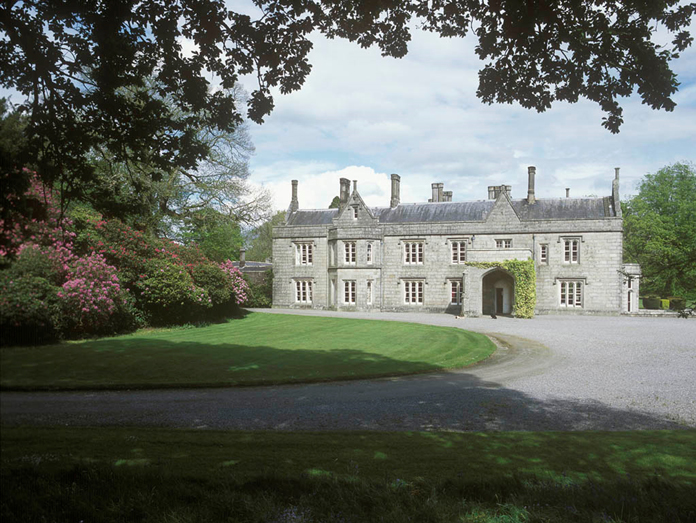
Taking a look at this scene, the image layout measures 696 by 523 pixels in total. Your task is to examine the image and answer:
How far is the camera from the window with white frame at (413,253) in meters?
37.9

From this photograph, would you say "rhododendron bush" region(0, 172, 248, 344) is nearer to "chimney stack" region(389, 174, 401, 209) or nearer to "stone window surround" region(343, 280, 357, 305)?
"stone window surround" region(343, 280, 357, 305)

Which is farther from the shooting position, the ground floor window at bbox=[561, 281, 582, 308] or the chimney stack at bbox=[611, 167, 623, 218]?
the chimney stack at bbox=[611, 167, 623, 218]

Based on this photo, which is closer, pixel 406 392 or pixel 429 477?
pixel 429 477

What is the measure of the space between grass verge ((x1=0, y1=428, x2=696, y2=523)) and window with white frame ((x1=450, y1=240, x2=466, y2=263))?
101 ft

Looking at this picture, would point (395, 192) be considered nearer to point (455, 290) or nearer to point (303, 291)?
point (455, 290)

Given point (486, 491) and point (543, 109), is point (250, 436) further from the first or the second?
point (543, 109)

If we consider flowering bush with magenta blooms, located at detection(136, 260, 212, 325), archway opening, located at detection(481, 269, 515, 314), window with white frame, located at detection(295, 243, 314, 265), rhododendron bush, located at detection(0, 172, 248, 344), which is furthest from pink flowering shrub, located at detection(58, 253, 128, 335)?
archway opening, located at detection(481, 269, 515, 314)

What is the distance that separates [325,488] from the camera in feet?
14.2

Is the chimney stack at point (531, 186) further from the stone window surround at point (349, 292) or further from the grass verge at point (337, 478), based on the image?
the grass verge at point (337, 478)

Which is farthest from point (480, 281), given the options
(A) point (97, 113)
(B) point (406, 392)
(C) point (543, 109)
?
(A) point (97, 113)

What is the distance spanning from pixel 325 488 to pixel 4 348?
17.1 ft

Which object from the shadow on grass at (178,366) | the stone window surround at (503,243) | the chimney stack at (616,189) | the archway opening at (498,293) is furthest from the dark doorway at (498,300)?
the shadow on grass at (178,366)

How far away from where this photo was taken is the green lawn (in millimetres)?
9664

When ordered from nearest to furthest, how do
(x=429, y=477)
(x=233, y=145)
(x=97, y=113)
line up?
(x=429, y=477)
(x=97, y=113)
(x=233, y=145)
